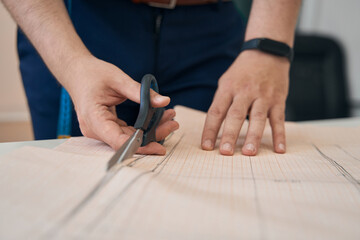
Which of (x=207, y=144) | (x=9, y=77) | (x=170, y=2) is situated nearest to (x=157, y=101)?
(x=207, y=144)

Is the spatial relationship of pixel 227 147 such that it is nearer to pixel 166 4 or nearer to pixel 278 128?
pixel 278 128

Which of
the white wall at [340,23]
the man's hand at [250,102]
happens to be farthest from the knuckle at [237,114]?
the white wall at [340,23]

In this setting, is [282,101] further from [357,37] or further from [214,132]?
[357,37]

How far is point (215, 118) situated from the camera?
24.2 inches

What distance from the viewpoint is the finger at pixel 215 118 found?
0.58m

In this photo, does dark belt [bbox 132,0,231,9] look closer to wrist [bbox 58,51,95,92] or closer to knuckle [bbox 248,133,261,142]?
wrist [bbox 58,51,95,92]

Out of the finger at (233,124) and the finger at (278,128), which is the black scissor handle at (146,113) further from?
the finger at (278,128)

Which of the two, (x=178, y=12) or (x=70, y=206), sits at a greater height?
(x=178, y=12)

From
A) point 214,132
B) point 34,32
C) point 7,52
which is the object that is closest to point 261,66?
point 214,132

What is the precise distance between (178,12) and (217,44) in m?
Answer: 0.16

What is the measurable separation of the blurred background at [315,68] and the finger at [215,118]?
1148mm

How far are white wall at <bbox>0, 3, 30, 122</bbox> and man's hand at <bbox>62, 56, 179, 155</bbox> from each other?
7.57ft

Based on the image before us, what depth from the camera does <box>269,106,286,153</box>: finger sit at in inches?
22.3

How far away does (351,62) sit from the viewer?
97.3 inches
